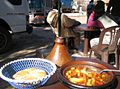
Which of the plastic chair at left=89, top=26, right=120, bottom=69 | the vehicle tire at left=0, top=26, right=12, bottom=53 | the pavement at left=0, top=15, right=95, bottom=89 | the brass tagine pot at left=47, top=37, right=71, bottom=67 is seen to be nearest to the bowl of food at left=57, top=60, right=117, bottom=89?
the brass tagine pot at left=47, top=37, right=71, bottom=67

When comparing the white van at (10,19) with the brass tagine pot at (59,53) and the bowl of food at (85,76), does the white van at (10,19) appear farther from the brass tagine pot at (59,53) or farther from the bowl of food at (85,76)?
the bowl of food at (85,76)

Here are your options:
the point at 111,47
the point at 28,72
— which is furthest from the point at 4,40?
the point at 28,72

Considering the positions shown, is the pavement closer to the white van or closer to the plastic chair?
the white van

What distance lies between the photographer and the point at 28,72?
2.16 meters

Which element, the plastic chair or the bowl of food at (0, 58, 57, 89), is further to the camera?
the plastic chair

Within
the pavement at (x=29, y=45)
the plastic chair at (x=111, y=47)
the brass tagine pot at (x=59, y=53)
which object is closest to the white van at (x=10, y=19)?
the pavement at (x=29, y=45)

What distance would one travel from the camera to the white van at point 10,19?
A: 8.22m

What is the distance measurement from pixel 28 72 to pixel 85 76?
50cm

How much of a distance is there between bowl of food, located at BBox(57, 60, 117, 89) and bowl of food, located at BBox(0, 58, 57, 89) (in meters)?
0.13

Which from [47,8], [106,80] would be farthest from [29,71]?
[47,8]

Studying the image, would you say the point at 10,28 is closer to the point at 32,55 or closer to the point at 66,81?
the point at 32,55

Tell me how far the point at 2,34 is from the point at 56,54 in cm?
604

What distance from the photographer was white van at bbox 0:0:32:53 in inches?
324

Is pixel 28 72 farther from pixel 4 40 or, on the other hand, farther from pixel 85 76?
pixel 4 40
